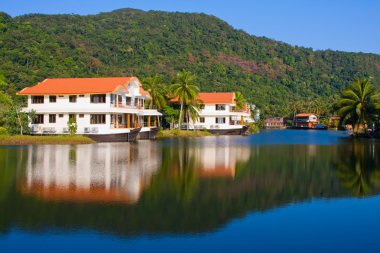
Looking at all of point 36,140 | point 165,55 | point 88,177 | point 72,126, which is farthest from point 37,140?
point 165,55

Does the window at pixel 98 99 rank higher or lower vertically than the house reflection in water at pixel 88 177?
higher

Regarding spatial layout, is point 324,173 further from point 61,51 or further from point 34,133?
point 61,51

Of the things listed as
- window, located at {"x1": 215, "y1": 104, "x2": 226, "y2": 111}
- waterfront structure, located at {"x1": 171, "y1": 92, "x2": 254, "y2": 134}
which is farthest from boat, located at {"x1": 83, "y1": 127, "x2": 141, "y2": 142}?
window, located at {"x1": 215, "y1": 104, "x2": 226, "y2": 111}

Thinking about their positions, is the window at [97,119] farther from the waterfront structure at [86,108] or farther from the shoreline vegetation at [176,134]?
the shoreline vegetation at [176,134]

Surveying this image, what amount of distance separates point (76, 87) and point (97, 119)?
5001mm

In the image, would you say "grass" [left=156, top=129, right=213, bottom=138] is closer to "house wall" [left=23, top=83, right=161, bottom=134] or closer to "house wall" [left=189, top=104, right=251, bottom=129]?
Answer: "house wall" [left=189, top=104, right=251, bottom=129]

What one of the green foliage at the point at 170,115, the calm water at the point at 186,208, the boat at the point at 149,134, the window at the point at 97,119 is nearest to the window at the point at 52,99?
the window at the point at 97,119

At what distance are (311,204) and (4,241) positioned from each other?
9.85m

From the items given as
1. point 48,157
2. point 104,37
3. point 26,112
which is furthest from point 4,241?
point 104,37

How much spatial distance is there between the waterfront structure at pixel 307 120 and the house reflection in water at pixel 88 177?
112055mm

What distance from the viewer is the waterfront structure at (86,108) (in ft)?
159

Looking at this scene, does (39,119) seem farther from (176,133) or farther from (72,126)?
(176,133)

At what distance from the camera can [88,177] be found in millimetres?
20234

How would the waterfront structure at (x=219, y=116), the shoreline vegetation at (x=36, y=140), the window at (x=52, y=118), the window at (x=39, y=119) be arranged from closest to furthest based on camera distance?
1. the shoreline vegetation at (x=36, y=140)
2. the window at (x=52, y=118)
3. the window at (x=39, y=119)
4. the waterfront structure at (x=219, y=116)
